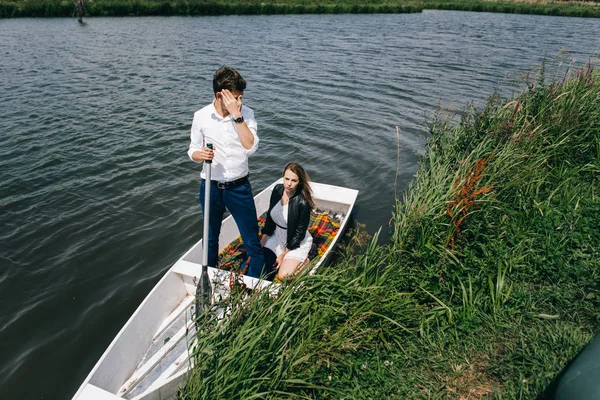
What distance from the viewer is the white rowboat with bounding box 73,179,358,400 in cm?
371

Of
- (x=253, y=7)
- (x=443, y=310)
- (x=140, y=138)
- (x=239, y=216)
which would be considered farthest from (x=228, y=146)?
(x=253, y=7)

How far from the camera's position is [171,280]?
5.10m

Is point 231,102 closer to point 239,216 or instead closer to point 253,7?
point 239,216

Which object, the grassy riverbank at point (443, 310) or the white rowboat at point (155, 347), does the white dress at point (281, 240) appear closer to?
the white rowboat at point (155, 347)

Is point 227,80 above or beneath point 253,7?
beneath

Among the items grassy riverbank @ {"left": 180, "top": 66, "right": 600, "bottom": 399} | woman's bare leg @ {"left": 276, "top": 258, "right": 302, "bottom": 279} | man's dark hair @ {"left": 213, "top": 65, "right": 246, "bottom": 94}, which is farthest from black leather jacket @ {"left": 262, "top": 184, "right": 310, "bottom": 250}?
man's dark hair @ {"left": 213, "top": 65, "right": 246, "bottom": 94}

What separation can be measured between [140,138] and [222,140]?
791 cm

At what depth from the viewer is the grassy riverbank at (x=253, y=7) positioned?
34.1 meters

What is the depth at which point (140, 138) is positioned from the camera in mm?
11438

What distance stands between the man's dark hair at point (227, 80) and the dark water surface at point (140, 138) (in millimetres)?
3811

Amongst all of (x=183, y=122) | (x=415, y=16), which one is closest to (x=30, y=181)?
(x=183, y=122)

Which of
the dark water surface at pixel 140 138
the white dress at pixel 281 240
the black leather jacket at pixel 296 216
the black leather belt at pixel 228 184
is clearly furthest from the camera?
the dark water surface at pixel 140 138

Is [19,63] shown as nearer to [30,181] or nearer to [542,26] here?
[30,181]

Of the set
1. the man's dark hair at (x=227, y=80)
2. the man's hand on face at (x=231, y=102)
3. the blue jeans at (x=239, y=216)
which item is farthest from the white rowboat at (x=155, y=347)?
the man's dark hair at (x=227, y=80)
